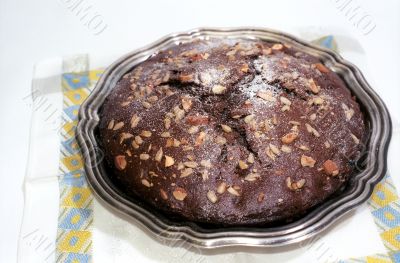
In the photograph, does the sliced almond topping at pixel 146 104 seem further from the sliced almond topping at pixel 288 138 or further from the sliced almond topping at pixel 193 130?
the sliced almond topping at pixel 288 138

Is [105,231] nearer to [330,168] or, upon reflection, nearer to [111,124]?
[111,124]

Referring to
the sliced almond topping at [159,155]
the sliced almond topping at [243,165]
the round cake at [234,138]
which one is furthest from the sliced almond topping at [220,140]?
the sliced almond topping at [159,155]

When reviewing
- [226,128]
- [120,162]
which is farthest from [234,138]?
[120,162]

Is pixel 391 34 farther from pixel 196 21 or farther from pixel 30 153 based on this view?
pixel 30 153

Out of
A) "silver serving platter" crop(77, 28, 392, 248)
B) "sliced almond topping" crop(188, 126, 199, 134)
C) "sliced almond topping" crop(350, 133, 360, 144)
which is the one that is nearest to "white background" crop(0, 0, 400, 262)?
"silver serving platter" crop(77, 28, 392, 248)

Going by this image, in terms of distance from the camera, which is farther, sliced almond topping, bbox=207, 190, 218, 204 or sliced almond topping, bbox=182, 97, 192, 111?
sliced almond topping, bbox=182, 97, 192, 111

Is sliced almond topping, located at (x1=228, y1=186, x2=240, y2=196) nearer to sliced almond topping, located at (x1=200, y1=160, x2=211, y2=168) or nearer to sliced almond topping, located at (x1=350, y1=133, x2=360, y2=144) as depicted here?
sliced almond topping, located at (x1=200, y1=160, x2=211, y2=168)
